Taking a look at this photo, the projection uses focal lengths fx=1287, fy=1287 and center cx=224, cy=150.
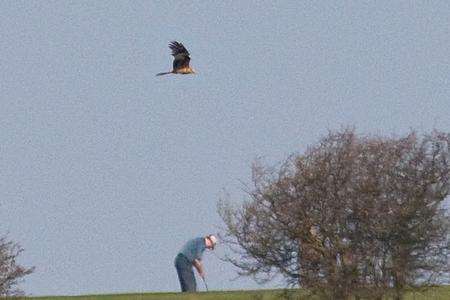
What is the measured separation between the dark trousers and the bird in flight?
19.5 m

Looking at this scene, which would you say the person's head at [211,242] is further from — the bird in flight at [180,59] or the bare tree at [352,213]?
the bird in flight at [180,59]

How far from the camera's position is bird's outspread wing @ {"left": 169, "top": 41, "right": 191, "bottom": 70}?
3259cm

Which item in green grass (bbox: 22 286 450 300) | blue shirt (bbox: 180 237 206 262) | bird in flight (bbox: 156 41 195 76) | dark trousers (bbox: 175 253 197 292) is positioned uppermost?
bird in flight (bbox: 156 41 195 76)

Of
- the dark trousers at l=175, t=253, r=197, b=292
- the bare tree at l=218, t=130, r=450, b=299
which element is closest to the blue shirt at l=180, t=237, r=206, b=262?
the dark trousers at l=175, t=253, r=197, b=292

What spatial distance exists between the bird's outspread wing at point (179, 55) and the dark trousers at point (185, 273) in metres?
19.5

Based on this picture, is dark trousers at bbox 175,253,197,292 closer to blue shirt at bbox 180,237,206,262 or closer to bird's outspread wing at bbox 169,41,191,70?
blue shirt at bbox 180,237,206,262

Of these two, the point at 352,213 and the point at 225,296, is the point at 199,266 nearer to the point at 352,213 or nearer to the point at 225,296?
the point at 225,296

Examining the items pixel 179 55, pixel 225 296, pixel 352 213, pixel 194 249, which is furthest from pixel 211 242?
pixel 179 55

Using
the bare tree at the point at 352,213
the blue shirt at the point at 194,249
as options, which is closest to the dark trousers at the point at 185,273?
the blue shirt at the point at 194,249

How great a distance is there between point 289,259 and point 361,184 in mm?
3527

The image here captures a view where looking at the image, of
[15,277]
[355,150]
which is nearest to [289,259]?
[355,150]

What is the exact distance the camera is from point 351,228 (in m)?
40.4

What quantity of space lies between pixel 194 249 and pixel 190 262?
622mm

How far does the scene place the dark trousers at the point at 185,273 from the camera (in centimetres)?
5209
